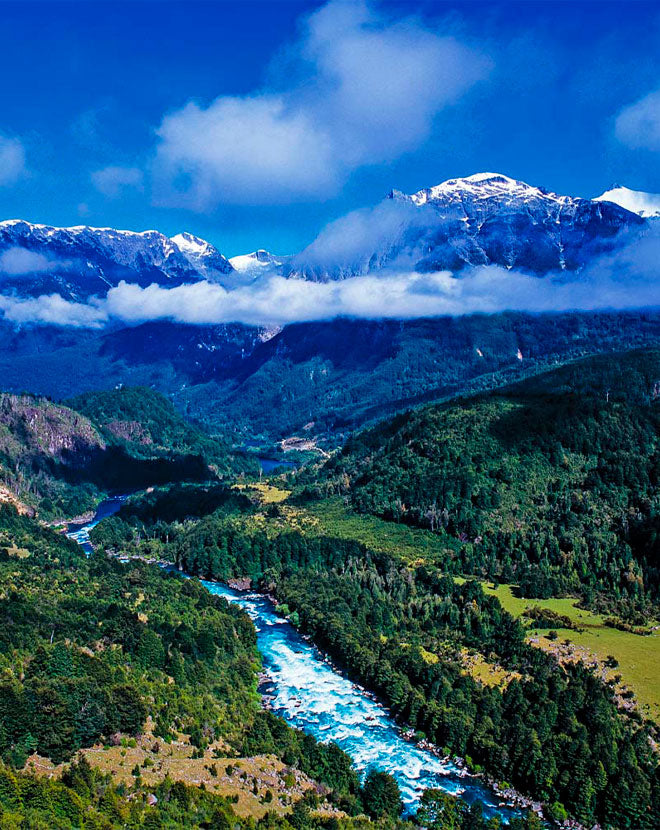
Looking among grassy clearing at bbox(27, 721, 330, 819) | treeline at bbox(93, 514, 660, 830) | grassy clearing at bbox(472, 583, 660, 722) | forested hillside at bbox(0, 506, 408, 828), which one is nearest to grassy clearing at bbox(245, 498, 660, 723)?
grassy clearing at bbox(472, 583, 660, 722)

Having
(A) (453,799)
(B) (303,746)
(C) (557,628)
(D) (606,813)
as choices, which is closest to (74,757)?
(B) (303,746)

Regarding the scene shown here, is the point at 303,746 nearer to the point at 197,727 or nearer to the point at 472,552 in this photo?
the point at 197,727

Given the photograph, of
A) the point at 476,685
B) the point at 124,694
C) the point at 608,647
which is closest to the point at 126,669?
the point at 124,694

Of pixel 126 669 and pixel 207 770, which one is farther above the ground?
pixel 126 669

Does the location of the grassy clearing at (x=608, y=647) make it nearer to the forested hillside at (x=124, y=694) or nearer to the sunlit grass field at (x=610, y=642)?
the sunlit grass field at (x=610, y=642)

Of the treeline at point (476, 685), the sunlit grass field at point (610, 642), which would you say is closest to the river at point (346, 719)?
the treeline at point (476, 685)

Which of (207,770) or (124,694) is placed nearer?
(207,770)

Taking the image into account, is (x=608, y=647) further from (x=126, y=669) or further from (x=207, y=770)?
(x=126, y=669)
